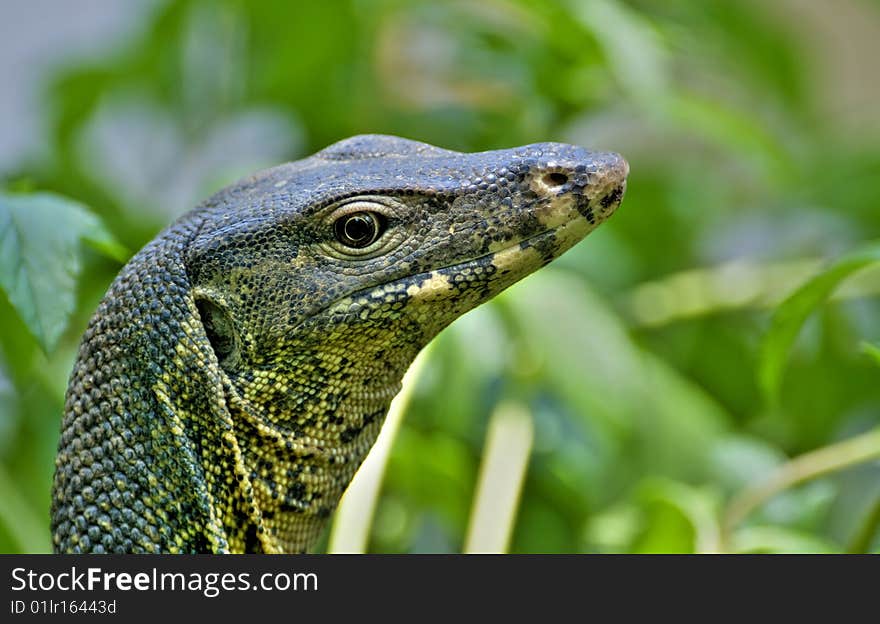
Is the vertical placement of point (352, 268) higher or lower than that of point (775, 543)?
higher

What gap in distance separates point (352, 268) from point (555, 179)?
0.93ft

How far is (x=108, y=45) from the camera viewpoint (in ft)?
13.3

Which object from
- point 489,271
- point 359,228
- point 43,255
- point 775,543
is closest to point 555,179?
point 489,271

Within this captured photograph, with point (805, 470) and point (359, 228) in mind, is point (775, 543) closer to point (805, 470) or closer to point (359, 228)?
point (805, 470)

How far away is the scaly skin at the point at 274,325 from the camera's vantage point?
1408 mm

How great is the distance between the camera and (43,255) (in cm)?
143

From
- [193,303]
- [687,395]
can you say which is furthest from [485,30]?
[193,303]

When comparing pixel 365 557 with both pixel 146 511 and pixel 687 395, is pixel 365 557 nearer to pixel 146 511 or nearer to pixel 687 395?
pixel 146 511

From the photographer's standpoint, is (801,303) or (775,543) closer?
(801,303)

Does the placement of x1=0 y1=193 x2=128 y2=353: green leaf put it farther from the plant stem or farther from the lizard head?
the plant stem

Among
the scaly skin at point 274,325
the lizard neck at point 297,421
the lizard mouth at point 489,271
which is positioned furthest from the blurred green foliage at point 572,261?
the lizard mouth at point 489,271

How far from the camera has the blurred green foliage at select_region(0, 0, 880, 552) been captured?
2.15 m

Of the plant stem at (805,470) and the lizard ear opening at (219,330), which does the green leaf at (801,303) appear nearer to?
→ the plant stem at (805,470)

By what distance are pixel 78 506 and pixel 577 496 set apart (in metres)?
1.34
